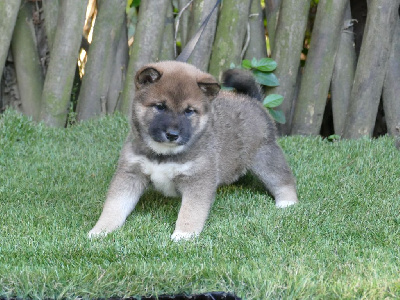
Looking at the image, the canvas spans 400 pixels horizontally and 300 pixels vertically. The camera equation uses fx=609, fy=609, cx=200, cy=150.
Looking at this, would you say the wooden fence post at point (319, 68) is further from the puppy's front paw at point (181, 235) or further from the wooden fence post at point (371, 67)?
the puppy's front paw at point (181, 235)

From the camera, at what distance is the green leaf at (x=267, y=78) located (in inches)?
247

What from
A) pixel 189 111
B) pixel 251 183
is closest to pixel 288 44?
pixel 251 183

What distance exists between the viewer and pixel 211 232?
13.0 ft

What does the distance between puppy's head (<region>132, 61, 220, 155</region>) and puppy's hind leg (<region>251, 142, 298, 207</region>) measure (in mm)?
875

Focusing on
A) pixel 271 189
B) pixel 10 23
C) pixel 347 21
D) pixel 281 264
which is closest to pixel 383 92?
pixel 347 21

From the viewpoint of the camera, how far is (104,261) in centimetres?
336

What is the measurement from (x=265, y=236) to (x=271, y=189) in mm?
1059

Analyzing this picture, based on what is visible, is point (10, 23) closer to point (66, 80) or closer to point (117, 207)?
point (66, 80)

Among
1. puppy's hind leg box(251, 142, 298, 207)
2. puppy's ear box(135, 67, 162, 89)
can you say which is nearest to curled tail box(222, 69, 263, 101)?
puppy's hind leg box(251, 142, 298, 207)

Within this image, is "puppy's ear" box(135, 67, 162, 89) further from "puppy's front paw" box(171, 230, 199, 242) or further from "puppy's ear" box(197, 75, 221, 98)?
"puppy's front paw" box(171, 230, 199, 242)

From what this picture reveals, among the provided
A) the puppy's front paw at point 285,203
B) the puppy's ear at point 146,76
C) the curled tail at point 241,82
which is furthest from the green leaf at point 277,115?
the puppy's ear at point 146,76

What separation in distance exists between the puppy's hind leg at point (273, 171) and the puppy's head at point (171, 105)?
875mm

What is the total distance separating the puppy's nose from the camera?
389cm

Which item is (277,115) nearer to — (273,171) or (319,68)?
(319,68)
